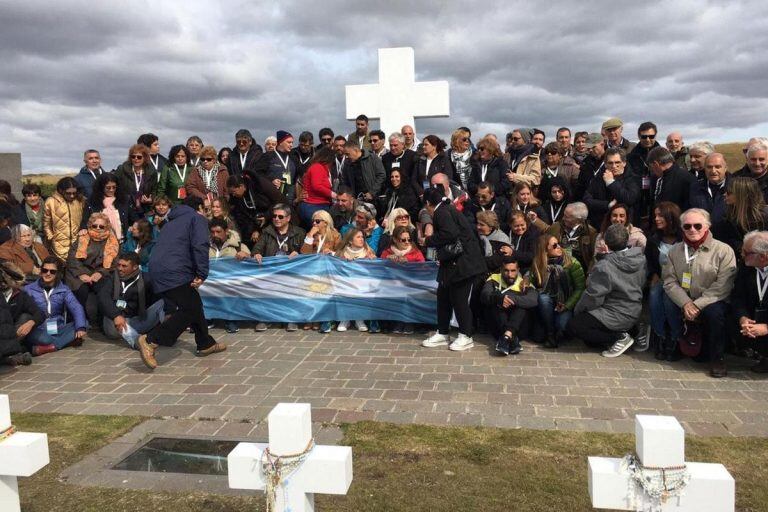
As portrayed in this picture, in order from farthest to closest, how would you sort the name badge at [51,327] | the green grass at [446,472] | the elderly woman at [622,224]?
the name badge at [51,327] < the elderly woman at [622,224] < the green grass at [446,472]

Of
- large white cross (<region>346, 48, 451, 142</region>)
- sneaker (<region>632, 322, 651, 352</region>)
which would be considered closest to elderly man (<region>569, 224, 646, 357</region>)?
sneaker (<region>632, 322, 651, 352</region>)

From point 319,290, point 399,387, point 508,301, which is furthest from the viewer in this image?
point 319,290

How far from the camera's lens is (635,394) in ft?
17.4

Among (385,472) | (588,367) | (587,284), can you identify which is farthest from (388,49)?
(385,472)

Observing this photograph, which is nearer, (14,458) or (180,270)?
(14,458)

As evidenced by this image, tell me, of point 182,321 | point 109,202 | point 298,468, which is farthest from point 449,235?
point 109,202

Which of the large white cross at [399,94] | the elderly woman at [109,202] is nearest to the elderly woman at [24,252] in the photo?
the elderly woman at [109,202]

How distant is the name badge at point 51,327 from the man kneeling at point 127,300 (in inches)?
24.1

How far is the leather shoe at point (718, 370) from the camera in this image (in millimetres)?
5777

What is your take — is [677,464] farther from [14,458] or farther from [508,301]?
[508,301]

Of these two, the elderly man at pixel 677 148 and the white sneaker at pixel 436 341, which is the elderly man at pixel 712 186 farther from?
the white sneaker at pixel 436 341

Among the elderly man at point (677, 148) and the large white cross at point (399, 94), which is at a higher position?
the large white cross at point (399, 94)

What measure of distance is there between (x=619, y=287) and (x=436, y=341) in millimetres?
2132

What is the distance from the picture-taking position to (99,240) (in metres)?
8.35
